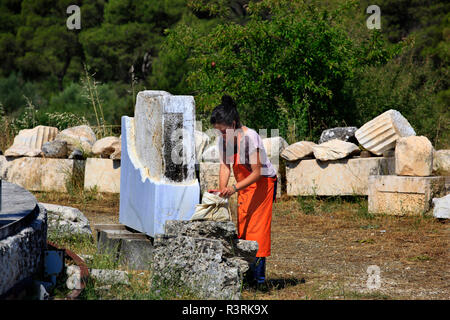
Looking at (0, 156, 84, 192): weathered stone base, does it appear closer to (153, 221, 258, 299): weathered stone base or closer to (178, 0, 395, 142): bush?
(178, 0, 395, 142): bush

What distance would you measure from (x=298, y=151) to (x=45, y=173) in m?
4.20

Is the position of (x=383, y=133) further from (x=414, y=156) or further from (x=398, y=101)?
(x=398, y=101)

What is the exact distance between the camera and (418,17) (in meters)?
24.3

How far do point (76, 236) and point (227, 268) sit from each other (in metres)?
2.55

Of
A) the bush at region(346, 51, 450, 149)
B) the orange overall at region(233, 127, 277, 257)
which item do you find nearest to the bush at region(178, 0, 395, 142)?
the bush at region(346, 51, 450, 149)

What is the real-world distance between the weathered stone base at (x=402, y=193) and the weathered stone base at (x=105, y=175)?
13.3 ft

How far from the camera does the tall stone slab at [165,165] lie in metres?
5.26

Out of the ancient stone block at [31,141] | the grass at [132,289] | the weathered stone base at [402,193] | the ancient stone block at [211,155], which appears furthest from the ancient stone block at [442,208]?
the ancient stone block at [31,141]

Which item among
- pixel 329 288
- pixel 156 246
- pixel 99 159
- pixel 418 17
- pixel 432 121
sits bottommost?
pixel 329 288

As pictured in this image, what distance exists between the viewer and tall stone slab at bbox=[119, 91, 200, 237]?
5262mm

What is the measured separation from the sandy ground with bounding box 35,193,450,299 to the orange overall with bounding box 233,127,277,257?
41 cm

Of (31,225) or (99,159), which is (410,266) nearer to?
(31,225)

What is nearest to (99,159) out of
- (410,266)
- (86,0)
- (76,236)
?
(76,236)

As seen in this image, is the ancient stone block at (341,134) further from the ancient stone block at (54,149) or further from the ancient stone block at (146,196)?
the ancient stone block at (54,149)
